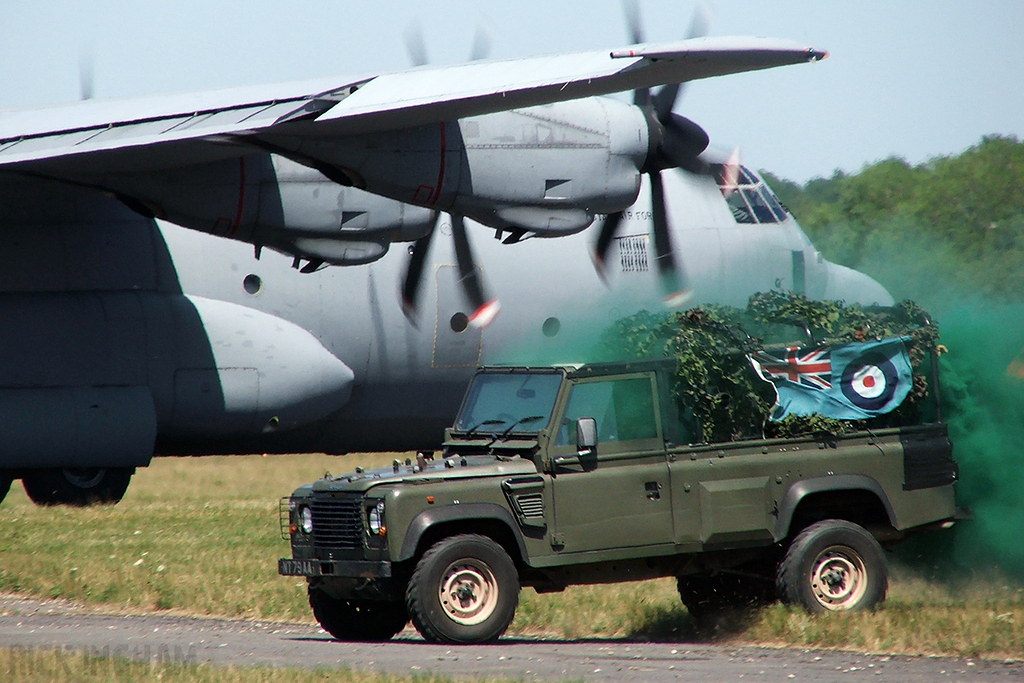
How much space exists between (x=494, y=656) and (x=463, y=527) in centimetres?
112

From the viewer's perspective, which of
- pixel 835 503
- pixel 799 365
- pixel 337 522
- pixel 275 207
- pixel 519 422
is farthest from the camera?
pixel 275 207

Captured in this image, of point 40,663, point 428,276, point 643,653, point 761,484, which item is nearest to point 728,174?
point 428,276

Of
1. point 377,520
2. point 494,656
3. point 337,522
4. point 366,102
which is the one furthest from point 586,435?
point 366,102

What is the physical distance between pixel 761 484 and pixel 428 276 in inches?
352

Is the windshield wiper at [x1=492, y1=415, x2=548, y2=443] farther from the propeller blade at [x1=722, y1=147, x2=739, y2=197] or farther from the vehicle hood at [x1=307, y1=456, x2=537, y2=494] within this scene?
the propeller blade at [x1=722, y1=147, x2=739, y2=197]

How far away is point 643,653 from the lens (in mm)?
10945

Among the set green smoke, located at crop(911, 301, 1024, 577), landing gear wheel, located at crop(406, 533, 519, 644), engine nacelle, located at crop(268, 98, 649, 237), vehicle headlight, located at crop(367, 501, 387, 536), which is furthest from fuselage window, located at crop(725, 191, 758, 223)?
vehicle headlight, located at crop(367, 501, 387, 536)

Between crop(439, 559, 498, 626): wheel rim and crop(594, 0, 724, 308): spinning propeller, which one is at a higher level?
crop(594, 0, 724, 308): spinning propeller

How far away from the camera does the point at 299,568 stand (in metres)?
11.2

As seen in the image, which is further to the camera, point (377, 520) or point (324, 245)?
point (324, 245)

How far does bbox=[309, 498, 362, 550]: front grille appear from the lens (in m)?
10.9

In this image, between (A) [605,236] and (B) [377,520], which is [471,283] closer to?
(A) [605,236]

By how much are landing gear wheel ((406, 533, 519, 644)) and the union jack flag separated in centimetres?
297

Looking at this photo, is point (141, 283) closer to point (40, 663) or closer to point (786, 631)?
point (40, 663)
